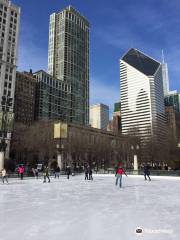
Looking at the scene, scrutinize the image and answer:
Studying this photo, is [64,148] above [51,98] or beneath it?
beneath

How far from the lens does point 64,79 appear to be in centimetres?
17850

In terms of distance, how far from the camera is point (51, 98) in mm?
149875

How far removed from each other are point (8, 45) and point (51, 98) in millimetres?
48457

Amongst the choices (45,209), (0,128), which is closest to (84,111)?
(0,128)

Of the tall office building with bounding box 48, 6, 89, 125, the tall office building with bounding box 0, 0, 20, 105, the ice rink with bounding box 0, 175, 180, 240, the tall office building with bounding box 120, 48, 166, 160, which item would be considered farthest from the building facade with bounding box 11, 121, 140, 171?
the tall office building with bounding box 48, 6, 89, 125

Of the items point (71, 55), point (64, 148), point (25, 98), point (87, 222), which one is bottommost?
point (87, 222)

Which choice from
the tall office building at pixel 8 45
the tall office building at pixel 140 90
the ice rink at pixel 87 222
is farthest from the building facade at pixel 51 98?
the ice rink at pixel 87 222

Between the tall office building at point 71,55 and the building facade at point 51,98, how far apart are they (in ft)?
35.0

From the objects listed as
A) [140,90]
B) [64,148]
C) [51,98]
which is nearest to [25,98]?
[51,98]

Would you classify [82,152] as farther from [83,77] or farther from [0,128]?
[83,77]

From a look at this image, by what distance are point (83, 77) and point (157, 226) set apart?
18992 centimetres

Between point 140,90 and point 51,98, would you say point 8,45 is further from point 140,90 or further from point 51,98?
point 140,90

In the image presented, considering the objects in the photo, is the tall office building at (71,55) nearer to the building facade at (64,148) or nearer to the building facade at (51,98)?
the building facade at (51,98)

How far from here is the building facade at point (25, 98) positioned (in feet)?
420
